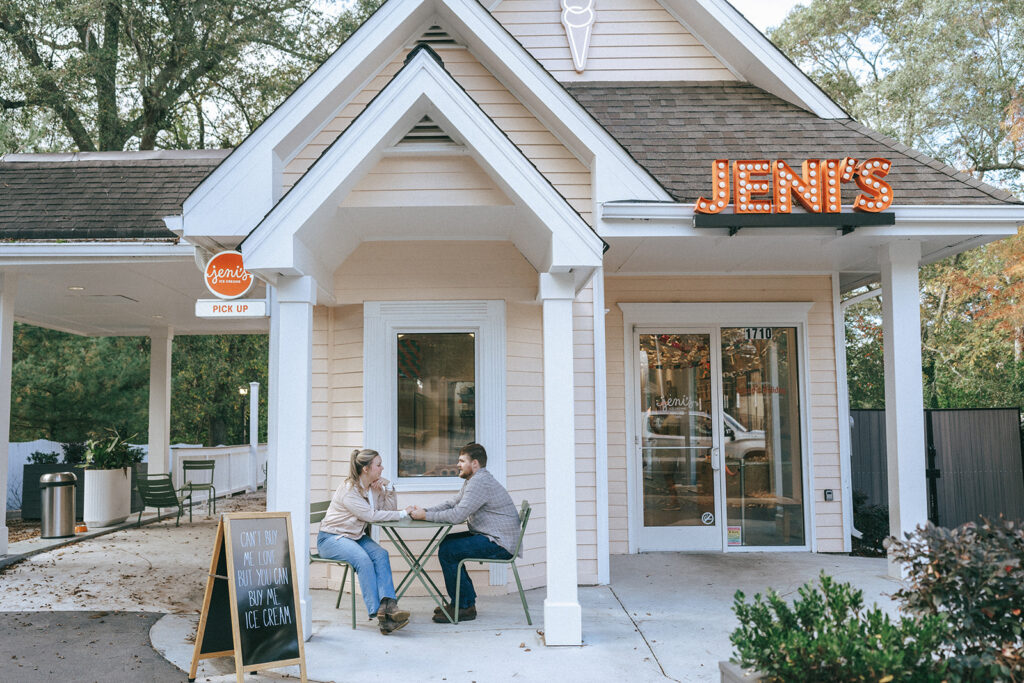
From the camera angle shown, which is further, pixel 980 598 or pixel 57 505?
pixel 57 505

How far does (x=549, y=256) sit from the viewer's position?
18.6ft

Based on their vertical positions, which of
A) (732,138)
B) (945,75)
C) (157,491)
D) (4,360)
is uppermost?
(945,75)

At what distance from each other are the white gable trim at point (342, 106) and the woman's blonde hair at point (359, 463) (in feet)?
6.86

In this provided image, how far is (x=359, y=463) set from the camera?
5.69 m

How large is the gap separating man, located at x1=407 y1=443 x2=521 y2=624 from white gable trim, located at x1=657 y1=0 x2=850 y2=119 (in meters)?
5.22

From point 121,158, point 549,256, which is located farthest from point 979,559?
point 121,158

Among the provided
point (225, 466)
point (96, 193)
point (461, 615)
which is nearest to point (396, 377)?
point (461, 615)

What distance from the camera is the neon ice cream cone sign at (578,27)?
8.52 meters

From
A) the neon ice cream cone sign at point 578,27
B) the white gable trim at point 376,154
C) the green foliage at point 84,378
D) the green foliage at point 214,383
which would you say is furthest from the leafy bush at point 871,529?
the green foliage at point 214,383

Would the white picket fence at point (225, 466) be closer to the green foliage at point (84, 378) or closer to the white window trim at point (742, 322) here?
the green foliage at point (84, 378)

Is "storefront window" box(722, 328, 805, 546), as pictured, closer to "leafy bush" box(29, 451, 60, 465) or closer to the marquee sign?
the marquee sign

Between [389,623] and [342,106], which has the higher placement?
[342,106]

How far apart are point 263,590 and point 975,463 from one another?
8.85 m

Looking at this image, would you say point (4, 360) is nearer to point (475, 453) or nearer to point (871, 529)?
point (475, 453)
